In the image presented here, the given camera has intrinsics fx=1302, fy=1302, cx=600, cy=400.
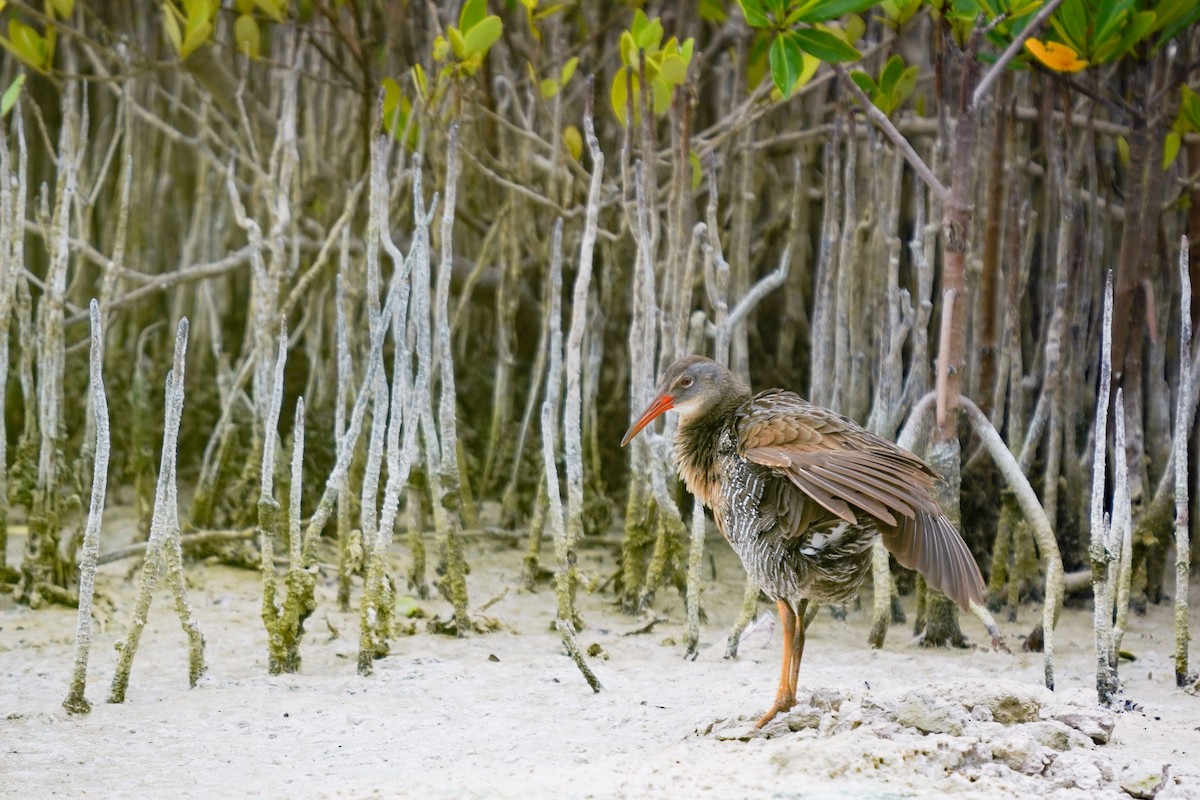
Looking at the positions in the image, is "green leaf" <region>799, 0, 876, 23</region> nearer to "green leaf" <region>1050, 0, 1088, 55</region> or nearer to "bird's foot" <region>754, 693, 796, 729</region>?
"green leaf" <region>1050, 0, 1088, 55</region>

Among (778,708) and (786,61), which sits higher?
(786,61)

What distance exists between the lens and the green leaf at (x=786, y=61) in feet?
10.5

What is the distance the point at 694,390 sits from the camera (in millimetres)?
3176

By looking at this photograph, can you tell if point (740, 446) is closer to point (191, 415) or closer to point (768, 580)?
point (768, 580)

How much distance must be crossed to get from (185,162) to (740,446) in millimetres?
3572

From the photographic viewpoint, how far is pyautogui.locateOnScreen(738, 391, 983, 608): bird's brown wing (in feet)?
8.51

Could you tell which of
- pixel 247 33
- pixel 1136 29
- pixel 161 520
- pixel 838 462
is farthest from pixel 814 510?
pixel 247 33

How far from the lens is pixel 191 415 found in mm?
5203

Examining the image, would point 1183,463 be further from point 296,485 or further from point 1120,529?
point 296,485

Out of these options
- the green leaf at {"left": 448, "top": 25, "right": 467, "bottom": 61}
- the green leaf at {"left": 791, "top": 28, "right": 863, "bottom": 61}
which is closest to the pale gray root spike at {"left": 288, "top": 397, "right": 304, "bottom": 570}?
the green leaf at {"left": 448, "top": 25, "right": 467, "bottom": 61}

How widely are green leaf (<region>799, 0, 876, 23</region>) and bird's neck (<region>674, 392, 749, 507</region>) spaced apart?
926mm

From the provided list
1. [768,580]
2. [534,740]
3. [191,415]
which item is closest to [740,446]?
[768,580]

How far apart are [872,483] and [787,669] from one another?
45 cm

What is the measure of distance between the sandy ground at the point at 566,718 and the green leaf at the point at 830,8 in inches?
62.4
